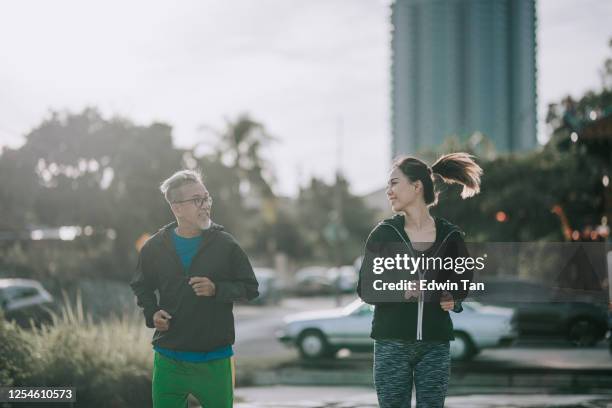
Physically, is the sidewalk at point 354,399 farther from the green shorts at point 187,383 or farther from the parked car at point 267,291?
the parked car at point 267,291

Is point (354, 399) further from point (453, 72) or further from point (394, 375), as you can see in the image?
point (453, 72)

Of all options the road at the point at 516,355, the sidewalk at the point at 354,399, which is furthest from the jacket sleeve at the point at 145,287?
the road at the point at 516,355

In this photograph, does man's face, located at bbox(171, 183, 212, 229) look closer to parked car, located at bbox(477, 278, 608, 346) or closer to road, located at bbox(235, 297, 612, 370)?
road, located at bbox(235, 297, 612, 370)

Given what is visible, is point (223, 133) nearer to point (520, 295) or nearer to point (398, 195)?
point (520, 295)

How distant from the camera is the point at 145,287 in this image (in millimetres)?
4086

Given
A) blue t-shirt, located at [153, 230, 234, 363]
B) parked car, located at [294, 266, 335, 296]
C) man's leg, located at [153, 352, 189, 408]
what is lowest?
parked car, located at [294, 266, 335, 296]

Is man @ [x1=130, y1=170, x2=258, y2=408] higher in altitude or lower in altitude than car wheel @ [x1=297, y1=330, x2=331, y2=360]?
higher

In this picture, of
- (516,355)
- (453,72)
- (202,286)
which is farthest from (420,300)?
(453,72)

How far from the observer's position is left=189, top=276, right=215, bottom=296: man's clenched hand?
391 centimetres

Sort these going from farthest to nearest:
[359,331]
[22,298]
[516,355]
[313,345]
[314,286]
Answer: [314,286], [516,355], [22,298], [313,345], [359,331]

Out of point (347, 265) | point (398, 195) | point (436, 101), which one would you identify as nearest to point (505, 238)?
point (398, 195)

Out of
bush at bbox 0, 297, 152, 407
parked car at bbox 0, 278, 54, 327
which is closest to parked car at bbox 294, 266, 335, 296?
parked car at bbox 0, 278, 54, 327

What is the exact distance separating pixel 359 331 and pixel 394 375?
423 inches

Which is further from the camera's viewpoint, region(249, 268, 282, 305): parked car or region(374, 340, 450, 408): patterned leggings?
region(249, 268, 282, 305): parked car
